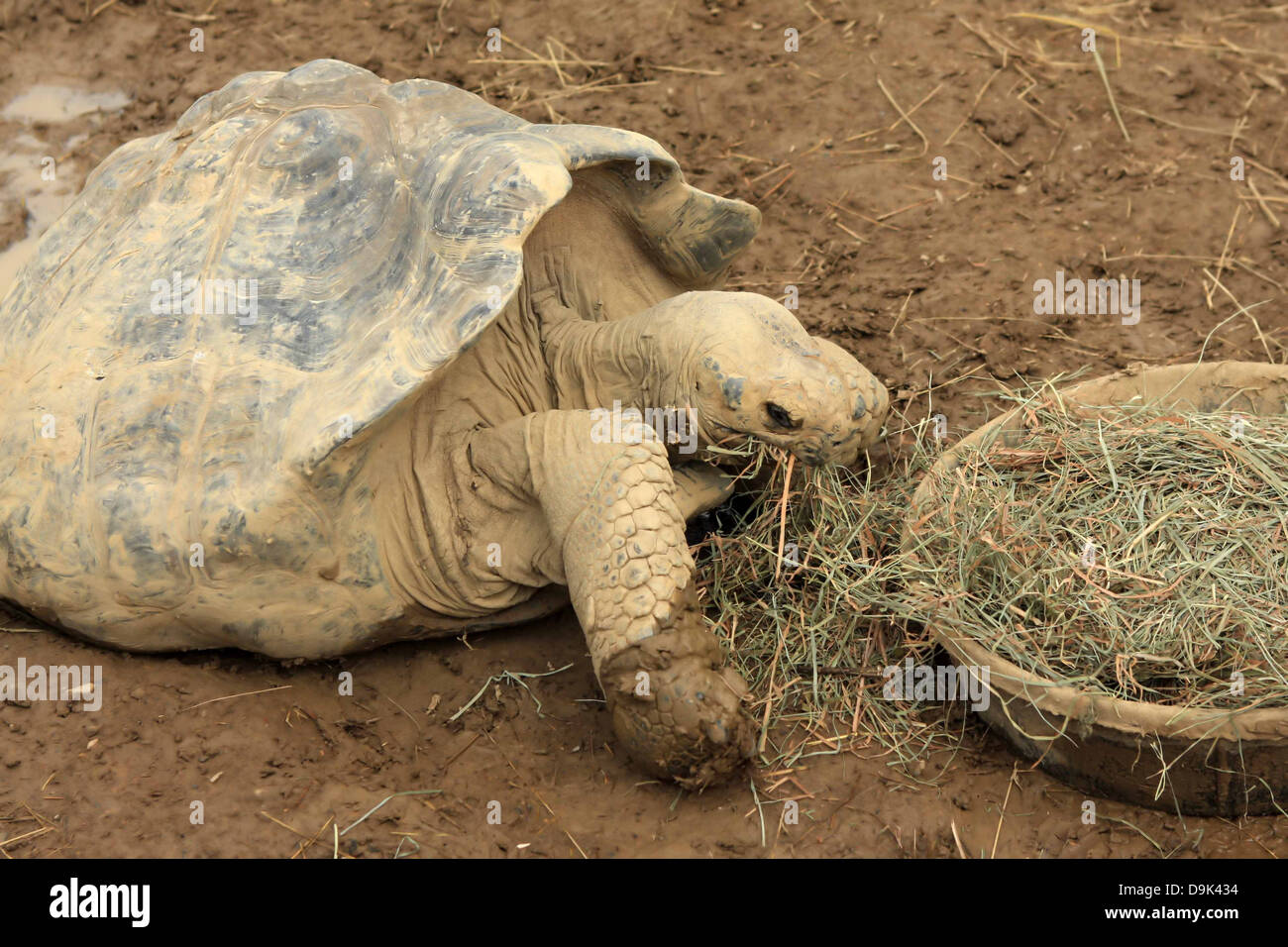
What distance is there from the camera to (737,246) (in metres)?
4.19

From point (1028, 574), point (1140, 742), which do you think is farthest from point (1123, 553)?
point (1140, 742)

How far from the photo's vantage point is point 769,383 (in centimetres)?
344

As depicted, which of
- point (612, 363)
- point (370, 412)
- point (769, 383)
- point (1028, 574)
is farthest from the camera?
point (612, 363)

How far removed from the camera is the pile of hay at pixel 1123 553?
309 centimetres

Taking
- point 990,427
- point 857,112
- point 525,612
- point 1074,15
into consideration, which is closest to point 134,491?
point 525,612

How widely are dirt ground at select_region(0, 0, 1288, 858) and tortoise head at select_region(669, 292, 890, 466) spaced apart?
0.78 meters

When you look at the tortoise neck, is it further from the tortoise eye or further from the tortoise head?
the tortoise eye

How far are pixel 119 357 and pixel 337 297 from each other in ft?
1.90

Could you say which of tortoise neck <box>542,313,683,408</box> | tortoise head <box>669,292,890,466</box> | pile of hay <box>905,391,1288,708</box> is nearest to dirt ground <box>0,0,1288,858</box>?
pile of hay <box>905,391,1288,708</box>

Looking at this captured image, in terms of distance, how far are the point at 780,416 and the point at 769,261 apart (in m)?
1.78

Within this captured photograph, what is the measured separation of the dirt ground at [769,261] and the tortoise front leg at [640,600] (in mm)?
198

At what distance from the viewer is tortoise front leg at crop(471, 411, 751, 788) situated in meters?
3.19

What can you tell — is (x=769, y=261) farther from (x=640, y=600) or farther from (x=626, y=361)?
(x=640, y=600)

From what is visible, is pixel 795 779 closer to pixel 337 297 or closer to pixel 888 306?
pixel 337 297
